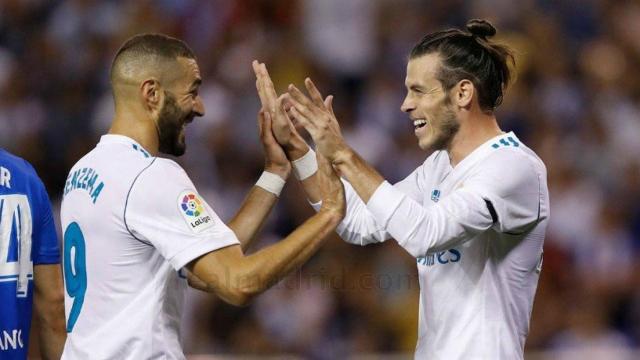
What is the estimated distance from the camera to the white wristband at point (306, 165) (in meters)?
5.27

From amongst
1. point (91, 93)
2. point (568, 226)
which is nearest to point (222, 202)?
point (91, 93)

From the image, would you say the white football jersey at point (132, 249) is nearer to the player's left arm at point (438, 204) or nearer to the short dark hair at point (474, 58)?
the player's left arm at point (438, 204)

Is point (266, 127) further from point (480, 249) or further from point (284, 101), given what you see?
point (480, 249)

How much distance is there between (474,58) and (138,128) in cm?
152

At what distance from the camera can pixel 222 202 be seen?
8.82m

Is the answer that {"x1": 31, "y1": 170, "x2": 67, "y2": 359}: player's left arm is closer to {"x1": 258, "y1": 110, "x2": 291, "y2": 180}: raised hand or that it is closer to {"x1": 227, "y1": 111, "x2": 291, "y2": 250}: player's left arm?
{"x1": 227, "y1": 111, "x2": 291, "y2": 250}: player's left arm

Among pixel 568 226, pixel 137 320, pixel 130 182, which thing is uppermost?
pixel 130 182

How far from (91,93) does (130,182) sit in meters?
5.49

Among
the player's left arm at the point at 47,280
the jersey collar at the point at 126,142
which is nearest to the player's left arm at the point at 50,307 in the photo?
the player's left arm at the point at 47,280

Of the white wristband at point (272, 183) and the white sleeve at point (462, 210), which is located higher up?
the white sleeve at point (462, 210)

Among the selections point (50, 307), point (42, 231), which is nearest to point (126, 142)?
point (42, 231)

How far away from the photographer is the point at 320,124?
14.9 ft

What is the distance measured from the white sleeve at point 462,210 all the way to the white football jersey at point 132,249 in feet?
2.17

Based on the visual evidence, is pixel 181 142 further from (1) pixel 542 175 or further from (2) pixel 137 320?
(1) pixel 542 175
